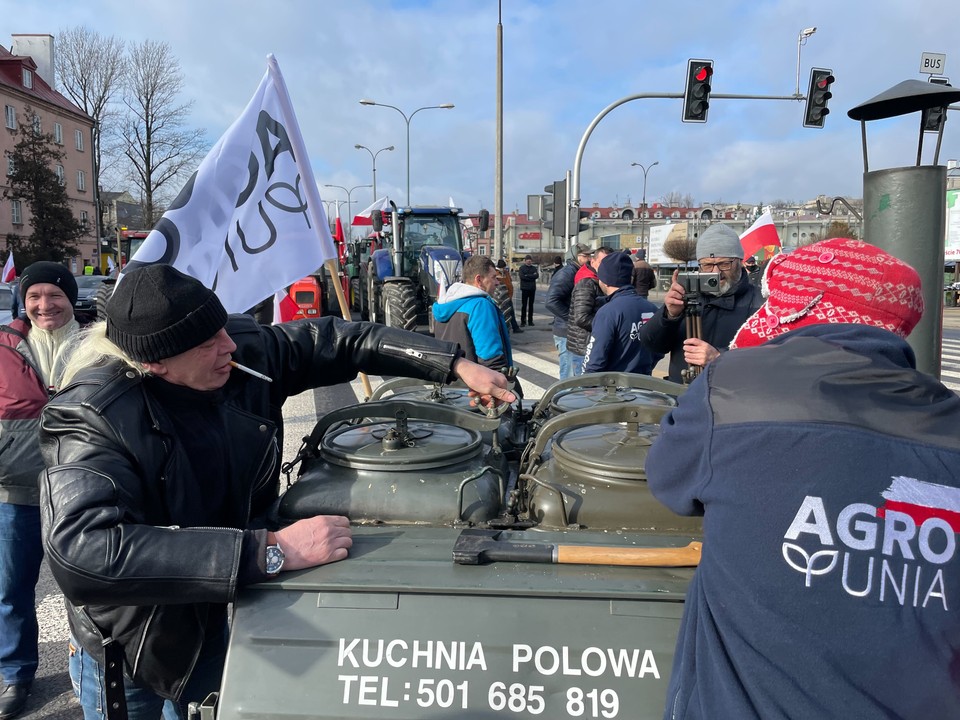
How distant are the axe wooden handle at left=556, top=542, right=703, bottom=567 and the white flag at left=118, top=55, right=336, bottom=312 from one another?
1.98 meters

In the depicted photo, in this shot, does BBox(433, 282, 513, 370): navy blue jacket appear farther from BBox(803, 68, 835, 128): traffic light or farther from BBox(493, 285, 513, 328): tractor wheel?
BBox(803, 68, 835, 128): traffic light

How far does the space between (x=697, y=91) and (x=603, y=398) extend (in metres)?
11.2

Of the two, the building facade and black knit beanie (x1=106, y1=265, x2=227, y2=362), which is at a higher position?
the building facade

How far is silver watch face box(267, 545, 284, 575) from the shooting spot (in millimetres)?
1574

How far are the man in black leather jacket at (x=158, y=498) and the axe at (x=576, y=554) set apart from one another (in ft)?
1.05

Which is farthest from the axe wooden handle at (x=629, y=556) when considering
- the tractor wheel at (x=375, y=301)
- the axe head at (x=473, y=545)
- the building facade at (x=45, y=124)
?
the building facade at (x=45, y=124)

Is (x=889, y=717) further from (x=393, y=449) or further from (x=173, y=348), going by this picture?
(x=173, y=348)

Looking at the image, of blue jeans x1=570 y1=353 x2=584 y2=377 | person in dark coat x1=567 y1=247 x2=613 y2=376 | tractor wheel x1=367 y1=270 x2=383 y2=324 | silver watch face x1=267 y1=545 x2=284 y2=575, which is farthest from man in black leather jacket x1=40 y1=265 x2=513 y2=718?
tractor wheel x1=367 y1=270 x2=383 y2=324

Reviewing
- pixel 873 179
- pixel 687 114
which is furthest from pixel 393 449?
pixel 687 114

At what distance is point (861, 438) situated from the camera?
1.09 m

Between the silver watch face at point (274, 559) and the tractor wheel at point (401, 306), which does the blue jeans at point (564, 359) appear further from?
the silver watch face at point (274, 559)

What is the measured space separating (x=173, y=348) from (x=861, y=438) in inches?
58.2

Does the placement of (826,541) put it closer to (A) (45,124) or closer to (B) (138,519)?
(B) (138,519)

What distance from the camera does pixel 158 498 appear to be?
1648 mm
